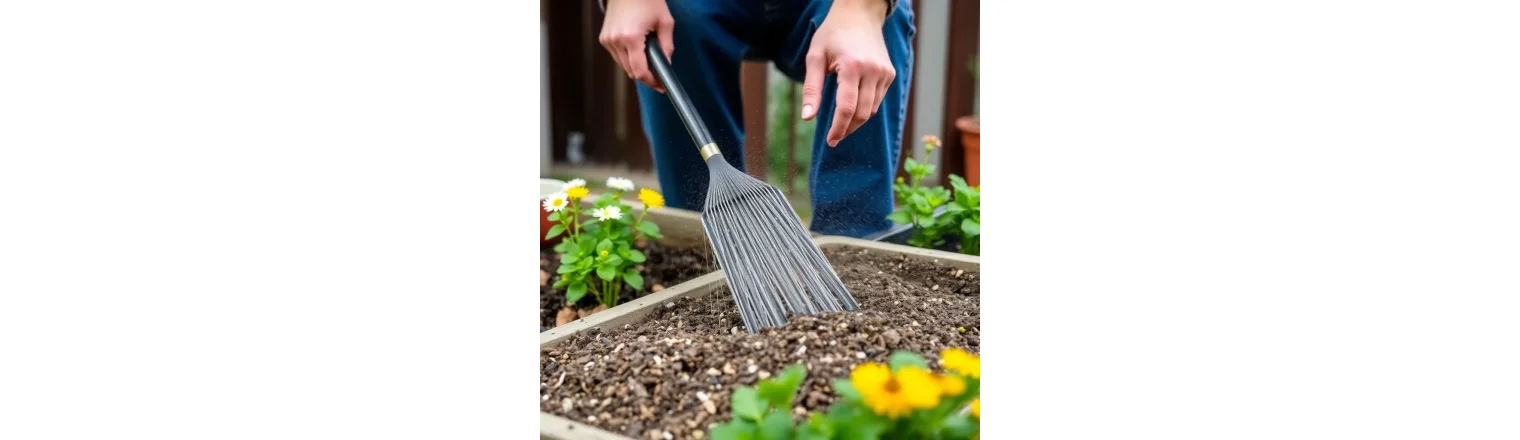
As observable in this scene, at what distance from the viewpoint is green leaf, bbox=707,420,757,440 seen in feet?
2.30

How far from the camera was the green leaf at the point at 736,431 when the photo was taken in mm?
700

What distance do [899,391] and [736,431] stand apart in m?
0.14

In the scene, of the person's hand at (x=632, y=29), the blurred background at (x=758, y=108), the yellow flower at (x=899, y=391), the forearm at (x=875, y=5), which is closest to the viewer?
the yellow flower at (x=899, y=391)

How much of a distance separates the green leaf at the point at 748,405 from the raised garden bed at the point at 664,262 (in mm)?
574

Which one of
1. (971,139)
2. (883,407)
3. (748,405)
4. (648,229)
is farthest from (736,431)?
(971,139)

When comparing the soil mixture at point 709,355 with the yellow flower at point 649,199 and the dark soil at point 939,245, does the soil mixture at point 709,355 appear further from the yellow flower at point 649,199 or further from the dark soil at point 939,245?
the dark soil at point 939,245

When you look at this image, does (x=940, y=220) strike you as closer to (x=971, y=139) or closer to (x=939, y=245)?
(x=939, y=245)

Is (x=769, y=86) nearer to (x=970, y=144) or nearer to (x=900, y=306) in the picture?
(x=970, y=144)

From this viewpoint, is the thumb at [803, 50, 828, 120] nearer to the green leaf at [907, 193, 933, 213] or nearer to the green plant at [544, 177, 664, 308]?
the green plant at [544, 177, 664, 308]

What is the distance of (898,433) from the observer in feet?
2.19

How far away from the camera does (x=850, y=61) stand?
3.55ft

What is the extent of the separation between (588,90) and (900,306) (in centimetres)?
116

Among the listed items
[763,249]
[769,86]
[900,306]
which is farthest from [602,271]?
[769,86]

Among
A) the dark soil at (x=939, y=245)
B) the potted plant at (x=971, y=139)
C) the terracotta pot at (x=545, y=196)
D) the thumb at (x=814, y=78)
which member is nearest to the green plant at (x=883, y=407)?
the thumb at (x=814, y=78)
